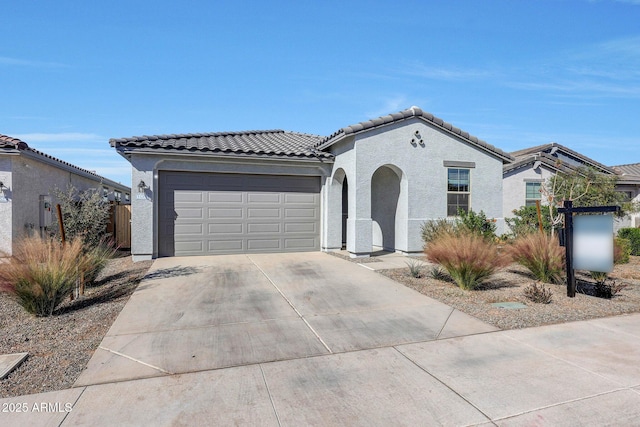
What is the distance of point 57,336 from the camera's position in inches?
196

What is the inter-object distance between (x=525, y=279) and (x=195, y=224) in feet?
31.9

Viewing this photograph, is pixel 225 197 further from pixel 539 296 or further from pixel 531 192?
pixel 531 192

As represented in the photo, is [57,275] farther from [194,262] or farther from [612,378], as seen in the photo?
[612,378]

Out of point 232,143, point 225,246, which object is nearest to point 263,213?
point 225,246

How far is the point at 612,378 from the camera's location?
12.6 feet

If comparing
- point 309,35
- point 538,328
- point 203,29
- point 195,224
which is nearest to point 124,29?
point 203,29

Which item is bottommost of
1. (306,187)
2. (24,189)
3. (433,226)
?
(433,226)

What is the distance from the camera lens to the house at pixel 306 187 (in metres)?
11.6

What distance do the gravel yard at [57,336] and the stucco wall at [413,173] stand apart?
6954mm

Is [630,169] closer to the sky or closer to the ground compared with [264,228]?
closer to the sky

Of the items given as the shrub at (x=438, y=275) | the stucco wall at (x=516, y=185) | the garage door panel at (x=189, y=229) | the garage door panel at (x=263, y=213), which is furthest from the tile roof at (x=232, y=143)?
the stucco wall at (x=516, y=185)

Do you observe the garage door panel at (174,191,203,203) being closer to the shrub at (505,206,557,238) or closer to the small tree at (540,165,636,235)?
the shrub at (505,206,557,238)

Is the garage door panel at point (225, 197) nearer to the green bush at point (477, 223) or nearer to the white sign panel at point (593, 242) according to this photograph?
the green bush at point (477, 223)

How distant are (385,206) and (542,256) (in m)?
6.46
